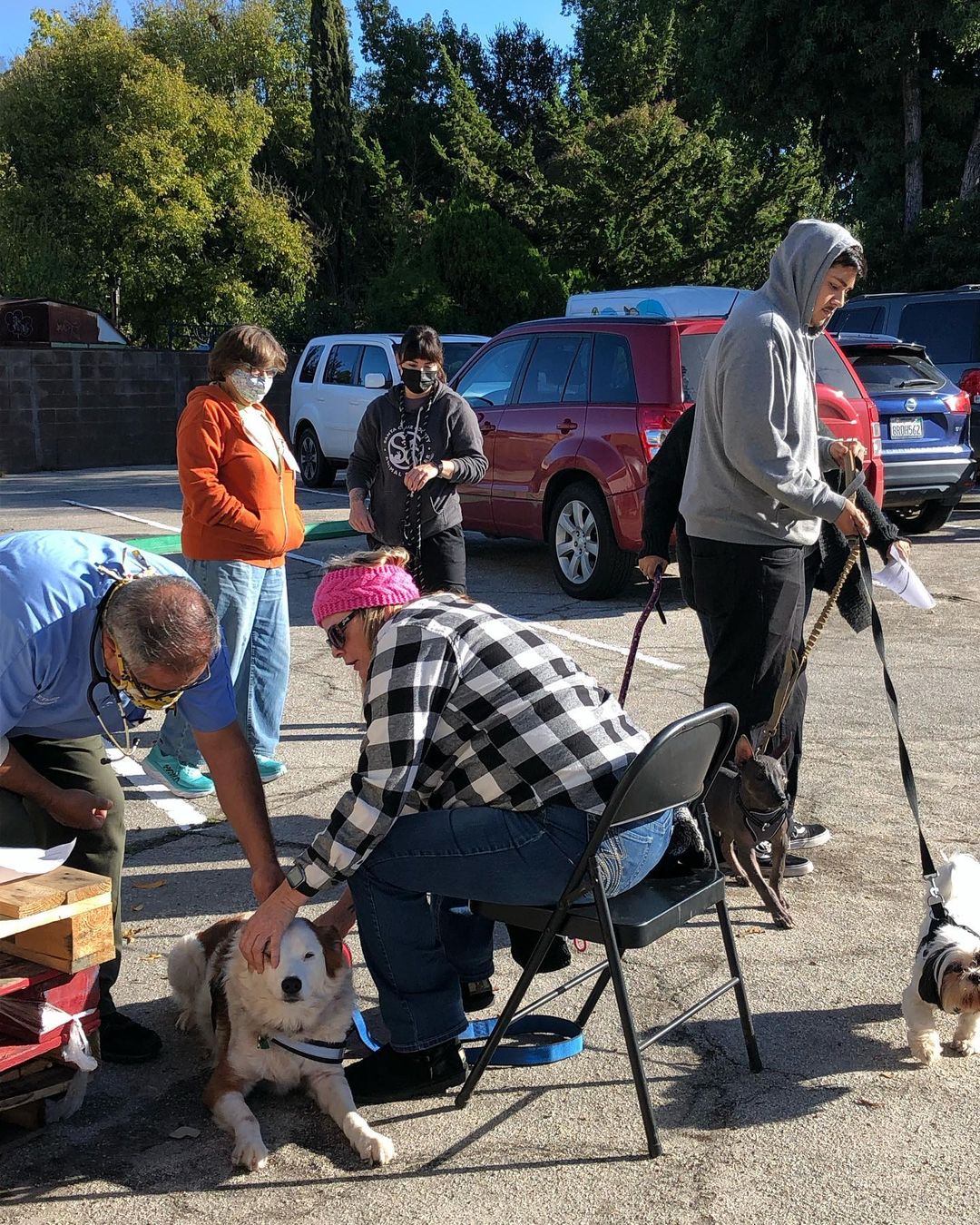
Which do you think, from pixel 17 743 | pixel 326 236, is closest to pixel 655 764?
pixel 17 743

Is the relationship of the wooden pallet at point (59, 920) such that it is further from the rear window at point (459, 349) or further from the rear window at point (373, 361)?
the rear window at point (373, 361)

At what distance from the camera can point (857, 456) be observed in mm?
4352

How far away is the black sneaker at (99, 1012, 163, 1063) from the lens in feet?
10.9

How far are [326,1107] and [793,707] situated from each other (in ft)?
7.04

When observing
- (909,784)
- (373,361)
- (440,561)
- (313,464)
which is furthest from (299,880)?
(313,464)

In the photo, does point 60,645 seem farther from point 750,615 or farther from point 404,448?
point 404,448

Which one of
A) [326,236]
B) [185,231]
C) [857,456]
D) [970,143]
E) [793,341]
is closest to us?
[793,341]

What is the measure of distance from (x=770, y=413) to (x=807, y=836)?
166 cm

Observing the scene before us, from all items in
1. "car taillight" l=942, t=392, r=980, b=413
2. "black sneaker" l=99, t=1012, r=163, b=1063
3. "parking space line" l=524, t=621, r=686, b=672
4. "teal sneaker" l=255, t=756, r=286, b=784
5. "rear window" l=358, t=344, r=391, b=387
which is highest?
"rear window" l=358, t=344, r=391, b=387

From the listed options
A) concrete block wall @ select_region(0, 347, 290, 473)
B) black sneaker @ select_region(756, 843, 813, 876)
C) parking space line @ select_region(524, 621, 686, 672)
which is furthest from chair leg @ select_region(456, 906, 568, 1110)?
concrete block wall @ select_region(0, 347, 290, 473)

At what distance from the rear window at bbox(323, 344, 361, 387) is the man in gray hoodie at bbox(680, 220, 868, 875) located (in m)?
11.3

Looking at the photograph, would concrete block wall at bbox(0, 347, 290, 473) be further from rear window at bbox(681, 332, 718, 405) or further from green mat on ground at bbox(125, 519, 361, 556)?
rear window at bbox(681, 332, 718, 405)

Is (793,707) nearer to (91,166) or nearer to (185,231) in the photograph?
(185,231)

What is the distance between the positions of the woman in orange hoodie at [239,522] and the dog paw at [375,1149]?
90.8 inches
